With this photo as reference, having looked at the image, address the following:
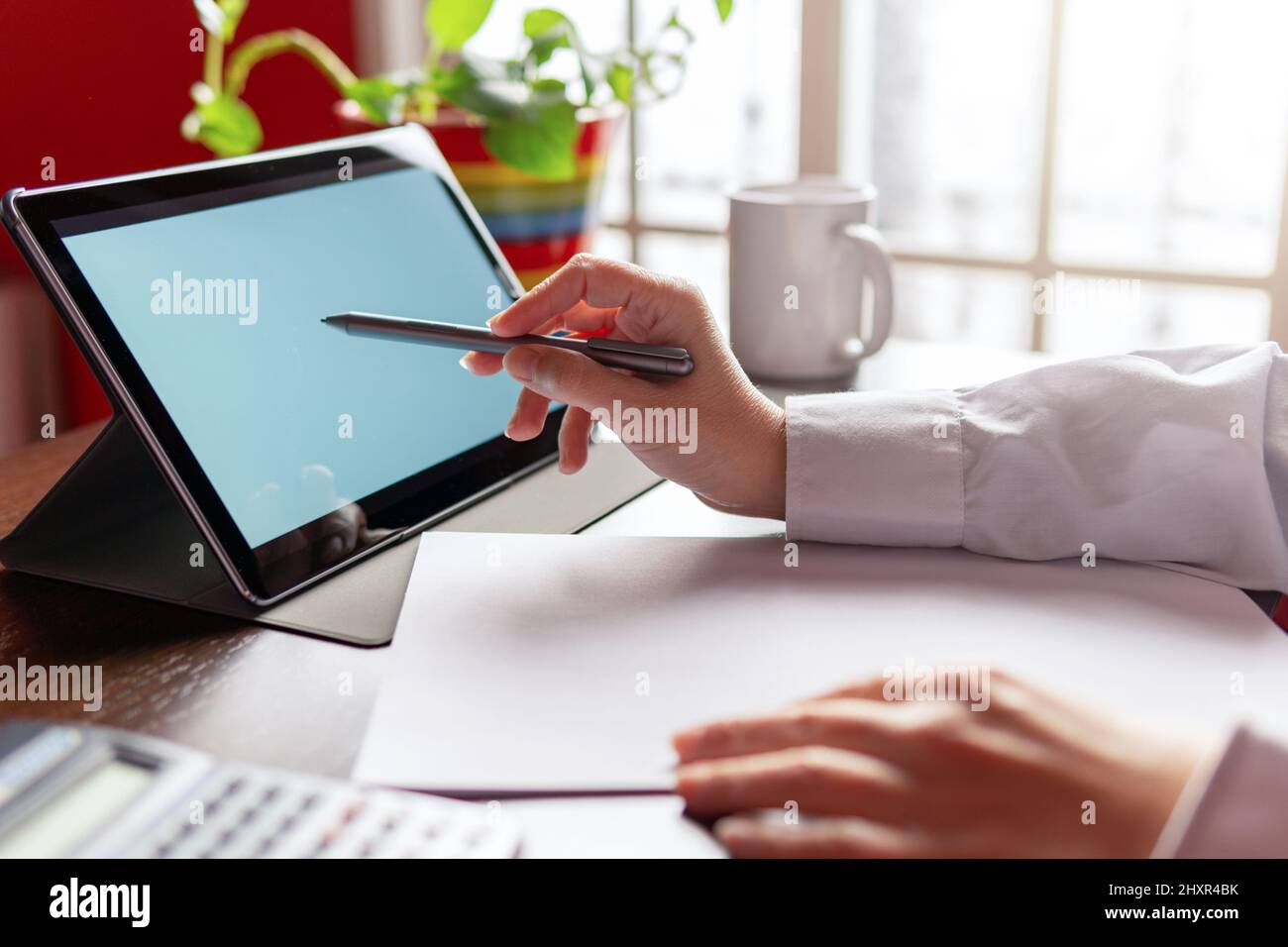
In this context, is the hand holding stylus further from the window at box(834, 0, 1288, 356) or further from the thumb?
the window at box(834, 0, 1288, 356)

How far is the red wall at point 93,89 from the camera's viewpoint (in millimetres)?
1111

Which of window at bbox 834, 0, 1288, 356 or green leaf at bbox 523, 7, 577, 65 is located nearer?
green leaf at bbox 523, 7, 577, 65

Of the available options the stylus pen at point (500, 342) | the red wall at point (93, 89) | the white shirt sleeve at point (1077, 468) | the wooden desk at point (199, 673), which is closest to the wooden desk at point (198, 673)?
the wooden desk at point (199, 673)

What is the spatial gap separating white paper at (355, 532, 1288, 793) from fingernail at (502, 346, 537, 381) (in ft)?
0.32

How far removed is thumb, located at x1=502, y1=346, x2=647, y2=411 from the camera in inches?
25.3

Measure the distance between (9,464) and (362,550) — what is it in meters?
0.36

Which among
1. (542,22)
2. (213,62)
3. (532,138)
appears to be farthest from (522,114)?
(213,62)

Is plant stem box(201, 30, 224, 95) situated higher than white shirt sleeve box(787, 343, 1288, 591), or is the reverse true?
plant stem box(201, 30, 224, 95)

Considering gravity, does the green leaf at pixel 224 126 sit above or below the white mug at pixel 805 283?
above

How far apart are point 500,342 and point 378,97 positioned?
0.55 metres

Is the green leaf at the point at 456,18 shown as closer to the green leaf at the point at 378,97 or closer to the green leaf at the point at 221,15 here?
the green leaf at the point at 378,97

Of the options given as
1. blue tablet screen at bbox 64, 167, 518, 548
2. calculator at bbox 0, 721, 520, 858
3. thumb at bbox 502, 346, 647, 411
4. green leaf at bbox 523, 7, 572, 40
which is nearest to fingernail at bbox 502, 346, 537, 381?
thumb at bbox 502, 346, 647, 411

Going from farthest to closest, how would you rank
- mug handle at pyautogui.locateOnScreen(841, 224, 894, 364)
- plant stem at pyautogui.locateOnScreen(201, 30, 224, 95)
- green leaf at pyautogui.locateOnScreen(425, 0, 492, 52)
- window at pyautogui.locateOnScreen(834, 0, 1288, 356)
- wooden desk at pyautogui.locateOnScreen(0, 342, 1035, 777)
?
1. window at pyautogui.locateOnScreen(834, 0, 1288, 356)
2. plant stem at pyautogui.locateOnScreen(201, 30, 224, 95)
3. green leaf at pyautogui.locateOnScreen(425, 0, 492, 52)
4. mug handle at pyautogui.locateOnScreen(841, 224, 894, 364)
5. wooden desk at pyautogui.locateOnScreen(0, 342, 1035, 777)
